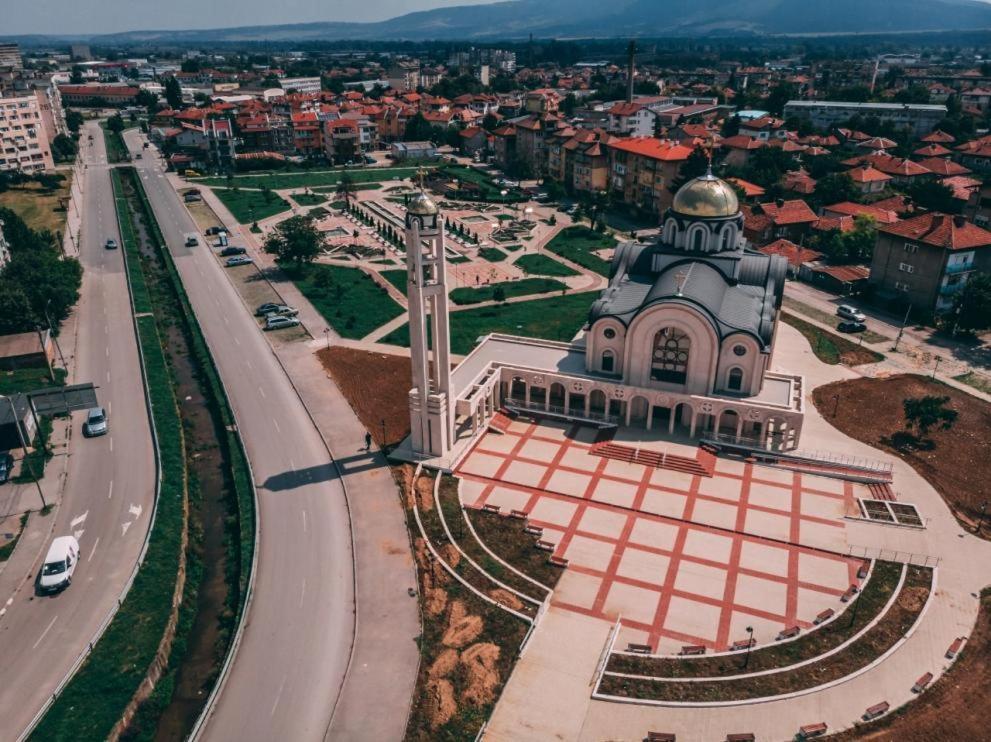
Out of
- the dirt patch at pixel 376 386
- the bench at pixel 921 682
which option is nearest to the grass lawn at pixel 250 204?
the dirt patch at pixel 376 386

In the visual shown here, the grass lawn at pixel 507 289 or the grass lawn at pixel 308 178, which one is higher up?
the grass lawn at pixel 308 178

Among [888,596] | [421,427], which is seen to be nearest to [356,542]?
[421,427]

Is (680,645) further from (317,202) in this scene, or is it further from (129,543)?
(317,202)

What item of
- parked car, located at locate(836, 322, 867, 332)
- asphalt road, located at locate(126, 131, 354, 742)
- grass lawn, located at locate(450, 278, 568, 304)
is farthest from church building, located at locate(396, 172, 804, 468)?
grass lawn, located at locate(450, 278, 568, 304)

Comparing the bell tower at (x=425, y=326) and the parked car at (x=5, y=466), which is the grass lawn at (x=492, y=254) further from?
the parked car at (x=5, y=466)

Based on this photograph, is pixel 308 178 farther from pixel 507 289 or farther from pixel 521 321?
pixel 521 321

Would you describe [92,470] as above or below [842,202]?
below

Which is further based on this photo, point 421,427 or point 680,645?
point 421,427
